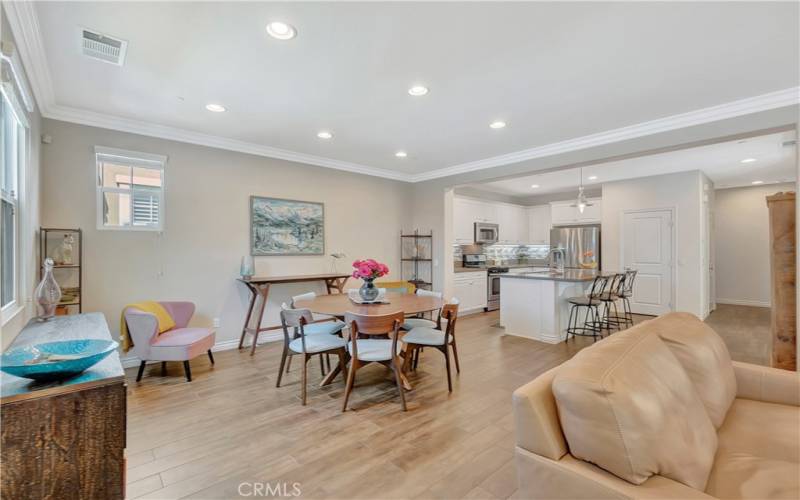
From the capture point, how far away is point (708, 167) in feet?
19.1

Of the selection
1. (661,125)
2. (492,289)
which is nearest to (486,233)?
(492,289)

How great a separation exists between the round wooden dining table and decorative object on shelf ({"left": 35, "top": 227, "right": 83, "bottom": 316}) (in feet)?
6.82

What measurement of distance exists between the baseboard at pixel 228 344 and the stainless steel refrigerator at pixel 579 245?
577 centimetres

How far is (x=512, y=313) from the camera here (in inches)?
209

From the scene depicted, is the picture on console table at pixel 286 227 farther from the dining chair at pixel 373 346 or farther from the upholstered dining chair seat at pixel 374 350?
the dining chair at pixel 373 346

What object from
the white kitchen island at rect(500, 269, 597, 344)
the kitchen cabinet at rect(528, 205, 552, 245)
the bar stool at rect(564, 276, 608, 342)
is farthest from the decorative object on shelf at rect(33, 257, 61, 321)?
the kitchen cabinet at rect(528, 205, 552, 245)

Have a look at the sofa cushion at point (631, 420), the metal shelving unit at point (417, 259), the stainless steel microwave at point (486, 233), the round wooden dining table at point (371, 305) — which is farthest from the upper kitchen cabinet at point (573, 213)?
the sofa cushion at point (631, 420)

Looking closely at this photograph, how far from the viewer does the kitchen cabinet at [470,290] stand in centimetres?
669

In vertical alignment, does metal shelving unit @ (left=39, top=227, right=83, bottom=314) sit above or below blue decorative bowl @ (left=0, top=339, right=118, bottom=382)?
above

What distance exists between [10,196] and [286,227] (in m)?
2.77

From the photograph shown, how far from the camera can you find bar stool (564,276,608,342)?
484 cm

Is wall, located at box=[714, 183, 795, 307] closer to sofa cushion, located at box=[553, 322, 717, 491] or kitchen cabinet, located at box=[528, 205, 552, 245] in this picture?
kitchen cabinet, located at box=[528, 205, 552, 245]

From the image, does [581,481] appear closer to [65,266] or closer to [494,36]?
[494,36]

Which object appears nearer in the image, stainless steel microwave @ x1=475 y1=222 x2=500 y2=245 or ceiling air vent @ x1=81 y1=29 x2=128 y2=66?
ceiling air vent @ x1=81 y1=29 x2=128 y2=66
